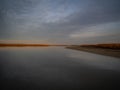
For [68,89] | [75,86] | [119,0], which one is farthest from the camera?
[119,0]

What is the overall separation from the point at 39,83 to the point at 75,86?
1.02 metres

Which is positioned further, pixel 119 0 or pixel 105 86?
pixel 119 0

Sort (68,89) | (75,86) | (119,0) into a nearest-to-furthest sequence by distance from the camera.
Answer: (68,89) < (75,86) < (119,0)

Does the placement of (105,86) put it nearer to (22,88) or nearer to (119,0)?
(22,88)

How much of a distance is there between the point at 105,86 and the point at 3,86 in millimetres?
2720

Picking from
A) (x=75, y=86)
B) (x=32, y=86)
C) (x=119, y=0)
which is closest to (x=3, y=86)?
(x=32, y=86)

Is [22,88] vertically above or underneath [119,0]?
underneath

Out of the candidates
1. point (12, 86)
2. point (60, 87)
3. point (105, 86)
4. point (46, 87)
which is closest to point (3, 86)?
point (12, 86)

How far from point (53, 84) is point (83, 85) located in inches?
32.6

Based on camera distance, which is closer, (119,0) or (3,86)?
(3,86)

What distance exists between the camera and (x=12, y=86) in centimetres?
288

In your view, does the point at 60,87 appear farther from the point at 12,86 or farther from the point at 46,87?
the point at 12,86

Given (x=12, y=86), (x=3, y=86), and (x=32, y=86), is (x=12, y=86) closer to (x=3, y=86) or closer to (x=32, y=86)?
(x=3, y=86)

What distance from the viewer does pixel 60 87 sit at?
2846 mm
